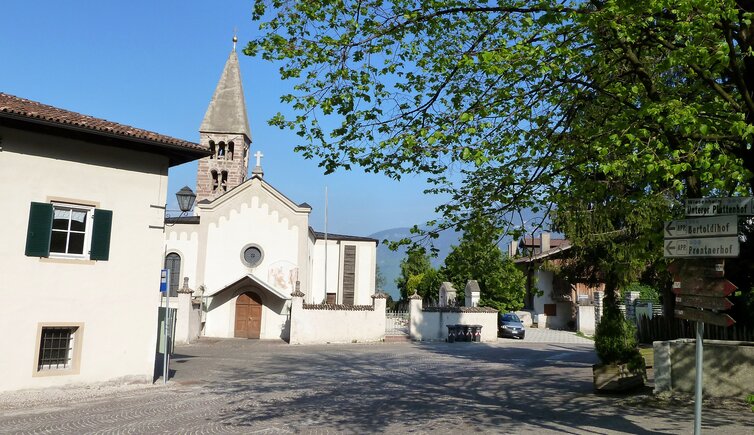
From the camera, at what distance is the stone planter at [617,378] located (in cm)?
1146

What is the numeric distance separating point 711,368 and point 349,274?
2662 cm

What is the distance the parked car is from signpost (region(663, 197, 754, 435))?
89.7 feet

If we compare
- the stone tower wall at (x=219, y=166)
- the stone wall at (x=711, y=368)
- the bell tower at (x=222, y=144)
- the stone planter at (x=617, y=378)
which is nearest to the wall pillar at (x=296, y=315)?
the bell tower at (x=222, y=144)

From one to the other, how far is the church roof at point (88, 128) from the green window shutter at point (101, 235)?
1.71 m

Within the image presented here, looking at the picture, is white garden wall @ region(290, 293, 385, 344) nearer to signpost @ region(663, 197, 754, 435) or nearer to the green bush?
the green bush

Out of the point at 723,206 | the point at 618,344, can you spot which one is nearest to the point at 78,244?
the point at 618,344

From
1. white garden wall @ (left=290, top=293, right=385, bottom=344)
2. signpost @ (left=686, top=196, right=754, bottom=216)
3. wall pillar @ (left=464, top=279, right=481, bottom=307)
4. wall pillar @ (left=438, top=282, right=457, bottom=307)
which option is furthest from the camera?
wall pillar @ (left=438, top=282, right=457, bottom=307)

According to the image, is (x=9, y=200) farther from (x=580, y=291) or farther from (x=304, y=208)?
(x=580, y=291)

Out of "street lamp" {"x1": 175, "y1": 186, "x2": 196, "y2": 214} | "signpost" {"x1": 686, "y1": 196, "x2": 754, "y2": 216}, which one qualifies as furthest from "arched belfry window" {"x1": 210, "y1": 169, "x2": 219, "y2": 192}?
"signpost" {"x1": 686, "y1": 196, "x2": 754, "y2": 216}

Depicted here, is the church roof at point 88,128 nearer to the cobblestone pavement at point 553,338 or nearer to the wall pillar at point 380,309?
the wall pillar at point 380,309

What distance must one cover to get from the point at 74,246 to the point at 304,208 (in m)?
18.7

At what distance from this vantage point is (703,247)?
5781 millimetres

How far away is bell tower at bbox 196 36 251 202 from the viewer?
134 feet

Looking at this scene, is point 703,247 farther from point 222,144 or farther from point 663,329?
point 222,144
